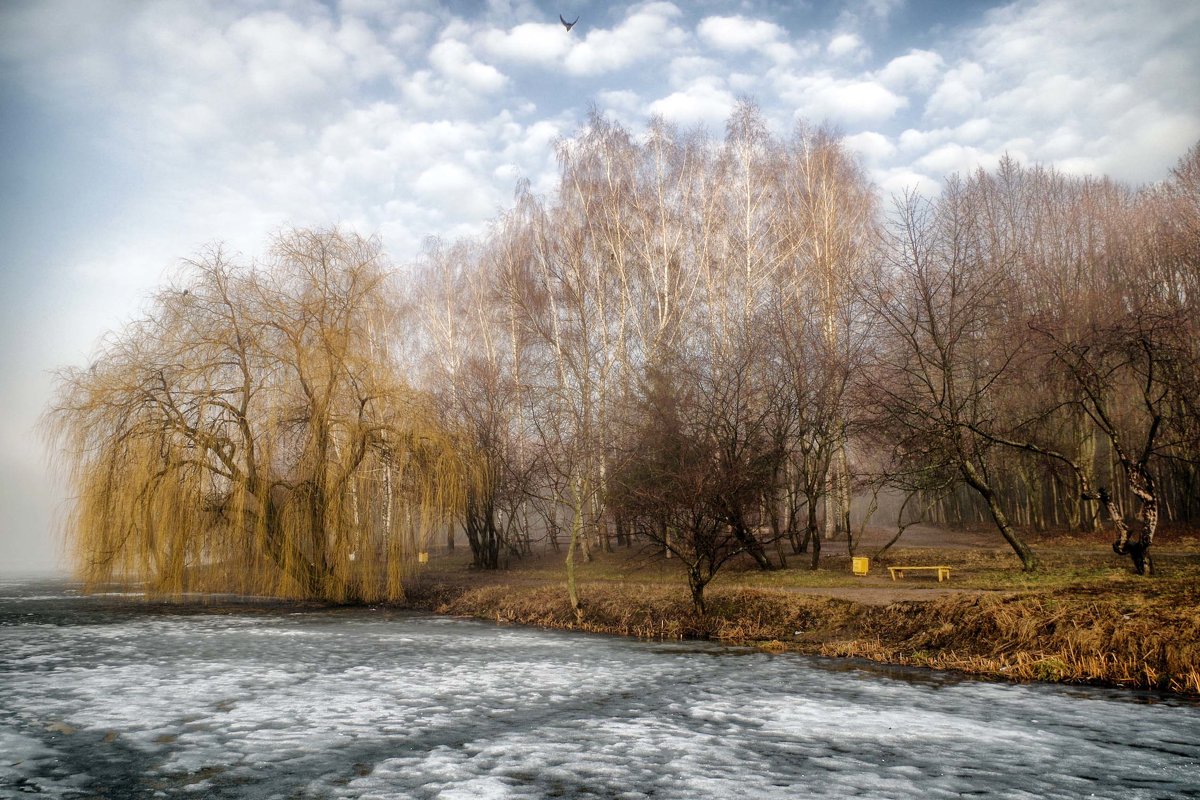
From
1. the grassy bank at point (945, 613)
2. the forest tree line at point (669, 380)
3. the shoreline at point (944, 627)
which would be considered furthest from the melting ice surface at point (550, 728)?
the forest tree line at point (669, 380)

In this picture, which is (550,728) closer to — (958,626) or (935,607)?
(958,626)

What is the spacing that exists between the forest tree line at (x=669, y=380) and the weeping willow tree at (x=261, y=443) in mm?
63

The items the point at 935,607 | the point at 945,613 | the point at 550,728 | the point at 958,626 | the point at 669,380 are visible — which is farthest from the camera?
the point at 669,380

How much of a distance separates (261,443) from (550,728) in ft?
42.6

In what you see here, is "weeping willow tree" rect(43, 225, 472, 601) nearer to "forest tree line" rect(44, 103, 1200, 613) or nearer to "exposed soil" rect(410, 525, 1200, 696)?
"forest tree line" rect(44, 103, 1200, 613)

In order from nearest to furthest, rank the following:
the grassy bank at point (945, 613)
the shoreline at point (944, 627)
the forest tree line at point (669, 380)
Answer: the shoreline at point (944, 627) < the grassy bank at point (945, 613) < the forest tree line at point (669, 380)

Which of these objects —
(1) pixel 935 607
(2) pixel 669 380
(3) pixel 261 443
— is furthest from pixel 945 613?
(3) pixel 261 443

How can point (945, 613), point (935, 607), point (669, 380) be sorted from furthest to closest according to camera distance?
point (669, 380), point (935, 607), point (945, 613)

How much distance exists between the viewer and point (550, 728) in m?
7.48

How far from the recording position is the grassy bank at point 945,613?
30.7 feet

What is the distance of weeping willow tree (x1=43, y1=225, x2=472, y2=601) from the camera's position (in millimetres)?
16828

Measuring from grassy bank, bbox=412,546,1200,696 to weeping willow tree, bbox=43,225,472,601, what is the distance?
3.09 meters

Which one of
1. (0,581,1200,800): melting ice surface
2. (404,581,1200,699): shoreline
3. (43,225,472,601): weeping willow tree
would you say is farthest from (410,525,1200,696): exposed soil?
(43,225,472,601): weeping willow tree

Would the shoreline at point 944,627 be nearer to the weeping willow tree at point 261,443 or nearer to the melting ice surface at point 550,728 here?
the melting ice surface at point 550,728
